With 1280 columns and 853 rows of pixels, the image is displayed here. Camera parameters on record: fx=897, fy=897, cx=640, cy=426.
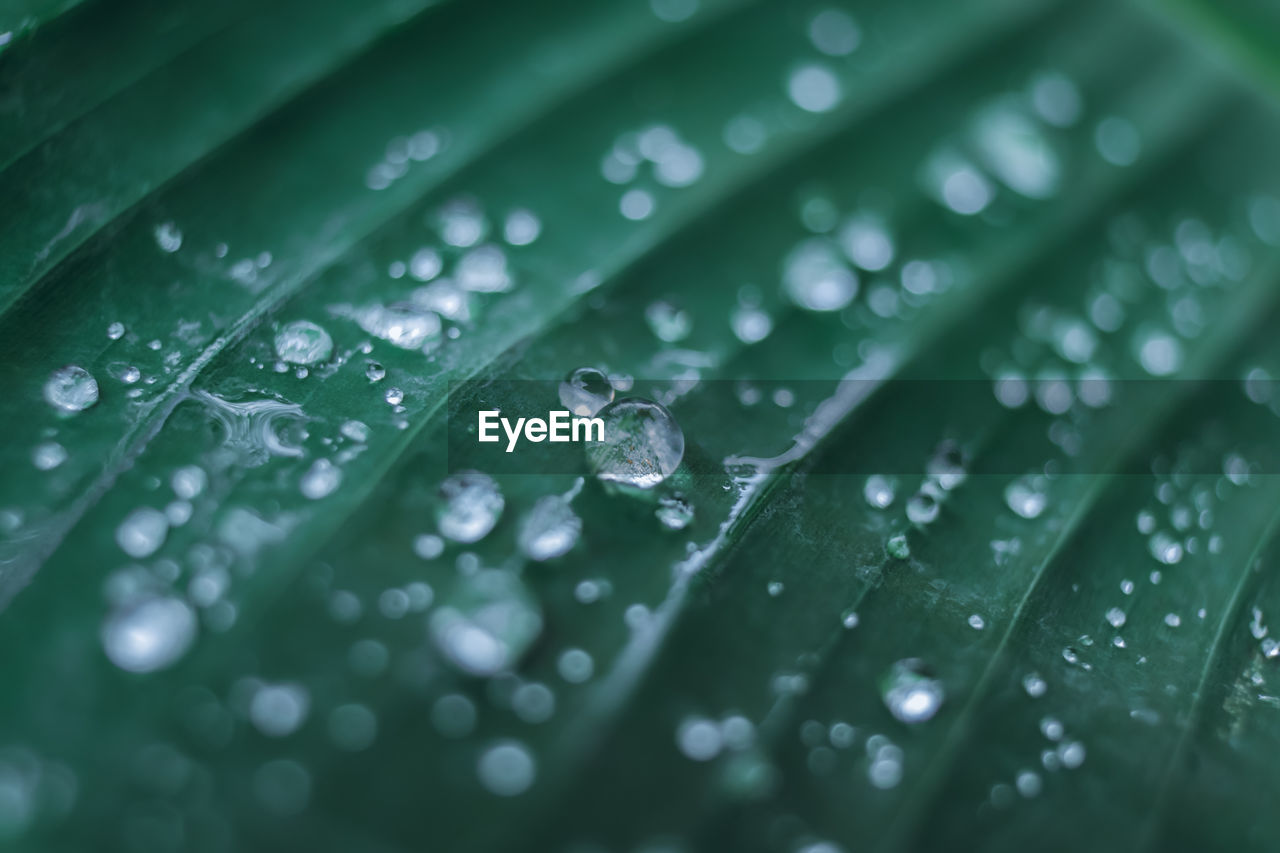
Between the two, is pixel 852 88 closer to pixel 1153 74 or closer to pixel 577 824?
pixel 1153 74

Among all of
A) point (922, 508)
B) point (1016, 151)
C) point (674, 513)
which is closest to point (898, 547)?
point (922, 508)

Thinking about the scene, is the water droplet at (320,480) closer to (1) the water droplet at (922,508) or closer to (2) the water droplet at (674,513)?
(2) the water droplet at (674,513)

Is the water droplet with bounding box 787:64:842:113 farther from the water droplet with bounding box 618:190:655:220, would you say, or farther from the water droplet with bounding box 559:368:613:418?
the water droplet with bounding box 559:368:613:418

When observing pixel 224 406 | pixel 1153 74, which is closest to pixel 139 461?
pixel 224 406

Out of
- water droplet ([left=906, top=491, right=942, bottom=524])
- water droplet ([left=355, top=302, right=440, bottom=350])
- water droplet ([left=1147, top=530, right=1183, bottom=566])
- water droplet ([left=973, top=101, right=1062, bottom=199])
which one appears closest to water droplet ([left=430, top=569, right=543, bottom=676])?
water droplet ([left=355, top=302, right=440, bottom=350])

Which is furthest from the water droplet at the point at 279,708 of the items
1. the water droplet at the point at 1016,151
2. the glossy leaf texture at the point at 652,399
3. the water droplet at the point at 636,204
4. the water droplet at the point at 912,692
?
the water droplet at the point at 1016,151

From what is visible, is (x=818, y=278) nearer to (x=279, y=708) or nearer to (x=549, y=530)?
(x=549, y=530)
